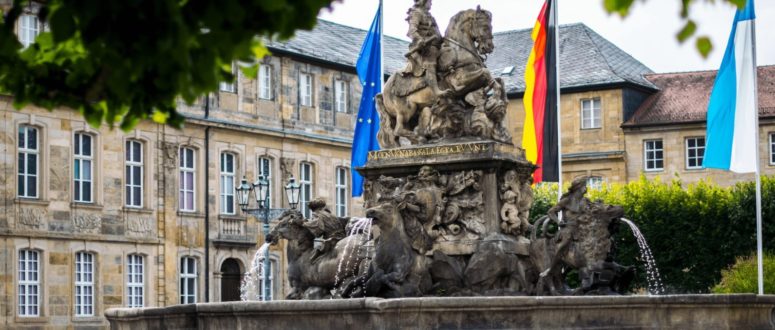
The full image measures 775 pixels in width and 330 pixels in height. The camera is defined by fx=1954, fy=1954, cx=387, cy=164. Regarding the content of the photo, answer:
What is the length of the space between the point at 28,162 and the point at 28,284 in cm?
335

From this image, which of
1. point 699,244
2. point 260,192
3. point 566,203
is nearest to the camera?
point 566,203

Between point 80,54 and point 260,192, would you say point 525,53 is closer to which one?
point 260,192

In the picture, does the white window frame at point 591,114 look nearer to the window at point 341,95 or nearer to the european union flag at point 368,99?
the window at point 341,95

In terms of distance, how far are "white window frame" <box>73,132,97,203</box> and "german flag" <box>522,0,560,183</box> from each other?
70.4ft

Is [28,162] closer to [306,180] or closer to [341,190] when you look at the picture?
[306,180]

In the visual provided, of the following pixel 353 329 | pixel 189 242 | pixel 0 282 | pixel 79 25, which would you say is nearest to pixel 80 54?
pixel 79 25

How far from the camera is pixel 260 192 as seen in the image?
37406 millimetres

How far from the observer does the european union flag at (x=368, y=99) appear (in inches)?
1444

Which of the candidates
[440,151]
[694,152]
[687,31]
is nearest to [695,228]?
[694,152]

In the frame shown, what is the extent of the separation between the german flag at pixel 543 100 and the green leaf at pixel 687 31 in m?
25.3

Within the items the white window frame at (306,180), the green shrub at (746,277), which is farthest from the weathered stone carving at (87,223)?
the green shrub at (746,277)

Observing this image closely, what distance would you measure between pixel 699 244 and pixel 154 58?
40.0 meters

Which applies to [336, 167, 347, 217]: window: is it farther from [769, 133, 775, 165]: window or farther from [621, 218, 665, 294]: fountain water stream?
[621, 218, 665, 294]: fountain water stream

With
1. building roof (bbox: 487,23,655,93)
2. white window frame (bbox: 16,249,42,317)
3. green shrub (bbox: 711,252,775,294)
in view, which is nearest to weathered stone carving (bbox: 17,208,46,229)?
white window frame (bbox: 16,249,42,317)
